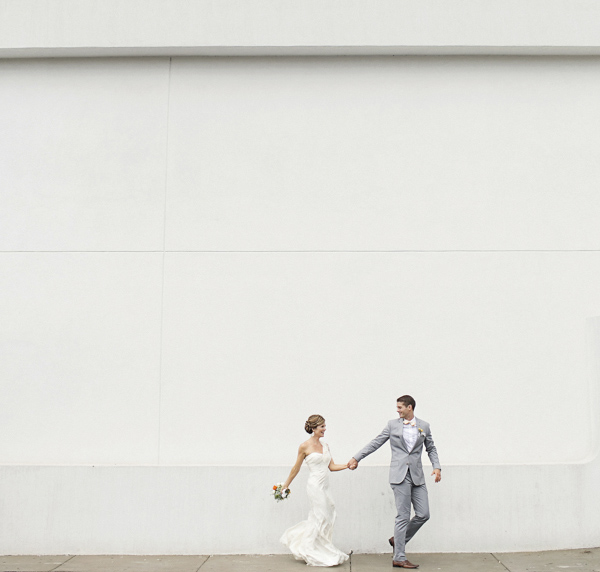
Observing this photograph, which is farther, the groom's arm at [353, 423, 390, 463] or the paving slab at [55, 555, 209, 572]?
the groom's arm at [353, 423, 390, 463]

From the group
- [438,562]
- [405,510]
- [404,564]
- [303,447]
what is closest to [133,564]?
[303,447]

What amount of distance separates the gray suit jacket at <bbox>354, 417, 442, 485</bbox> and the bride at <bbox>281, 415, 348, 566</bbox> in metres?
0.48

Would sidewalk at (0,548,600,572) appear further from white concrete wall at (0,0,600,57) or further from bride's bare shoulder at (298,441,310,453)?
white concrete wall at (0,0,600,57)

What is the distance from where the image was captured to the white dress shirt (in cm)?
709

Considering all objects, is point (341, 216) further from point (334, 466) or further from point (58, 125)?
point (58, 125)

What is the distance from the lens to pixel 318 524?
7133 mm

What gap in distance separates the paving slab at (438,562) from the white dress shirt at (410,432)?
1.47 metres

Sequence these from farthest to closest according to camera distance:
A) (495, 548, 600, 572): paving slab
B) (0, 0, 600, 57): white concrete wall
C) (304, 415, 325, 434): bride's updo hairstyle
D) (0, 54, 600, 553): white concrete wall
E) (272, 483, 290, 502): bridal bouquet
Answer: (0, 0, 600, 57): white concrete wall → (0, 54, 600, 553): white concrete wall → (304, 415, 325, 434): bride's updo hairstyle → (272, 483, 290, 502): bridal bouquet → (495, 548, 600, 572): paving slab

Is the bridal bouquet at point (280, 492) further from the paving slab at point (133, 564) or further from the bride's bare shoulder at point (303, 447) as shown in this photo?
the paving slab at point (133, 564)

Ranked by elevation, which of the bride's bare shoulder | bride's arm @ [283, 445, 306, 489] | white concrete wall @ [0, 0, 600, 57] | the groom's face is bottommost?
bride's arm @ [283, 445, 306, 489]

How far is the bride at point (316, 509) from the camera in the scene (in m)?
7.12

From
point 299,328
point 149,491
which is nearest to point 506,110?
point 299,328

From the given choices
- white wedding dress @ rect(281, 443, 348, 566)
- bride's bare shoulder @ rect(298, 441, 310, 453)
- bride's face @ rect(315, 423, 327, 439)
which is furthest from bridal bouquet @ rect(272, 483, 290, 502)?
bride's face @ rect(315, 423, 327, 439)

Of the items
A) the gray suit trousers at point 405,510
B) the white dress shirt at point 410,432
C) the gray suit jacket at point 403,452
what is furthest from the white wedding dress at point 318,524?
the white dress shirt at point 410,432
